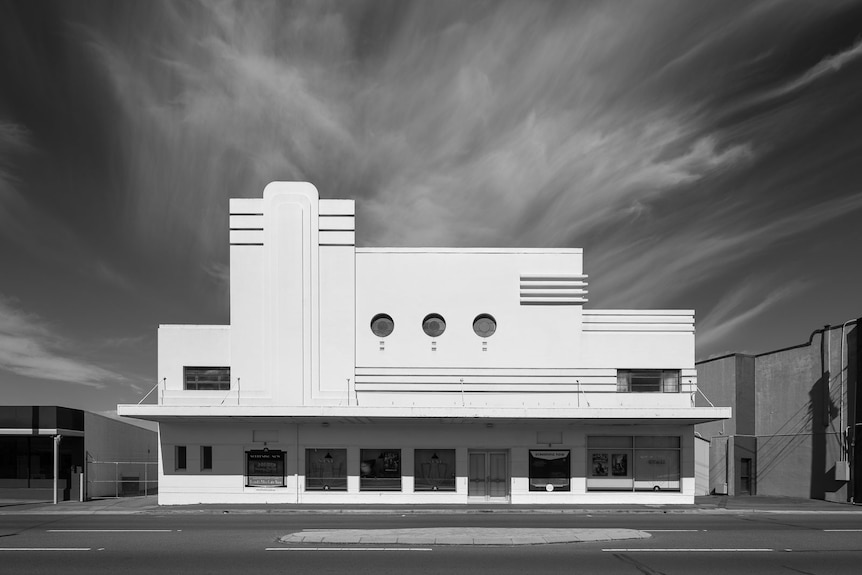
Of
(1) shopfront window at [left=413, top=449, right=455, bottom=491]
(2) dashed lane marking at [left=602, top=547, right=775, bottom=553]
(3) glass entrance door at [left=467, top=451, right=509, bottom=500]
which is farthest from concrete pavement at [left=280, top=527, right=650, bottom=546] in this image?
(3) glass entrance door at [left=467, top=451, right=509, bottom=500]

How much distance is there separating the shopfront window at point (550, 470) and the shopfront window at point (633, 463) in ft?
2.90

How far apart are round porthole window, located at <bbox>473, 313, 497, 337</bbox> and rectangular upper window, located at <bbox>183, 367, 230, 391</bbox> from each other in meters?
9.89

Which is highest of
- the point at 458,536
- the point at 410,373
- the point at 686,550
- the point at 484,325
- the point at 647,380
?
the point at 484,325

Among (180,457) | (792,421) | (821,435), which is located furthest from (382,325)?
(821,435)

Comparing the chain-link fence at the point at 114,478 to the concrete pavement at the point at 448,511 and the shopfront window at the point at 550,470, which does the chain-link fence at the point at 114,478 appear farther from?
the shopfront window at the point at 550,470

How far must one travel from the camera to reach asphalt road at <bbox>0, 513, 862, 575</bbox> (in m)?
13.5

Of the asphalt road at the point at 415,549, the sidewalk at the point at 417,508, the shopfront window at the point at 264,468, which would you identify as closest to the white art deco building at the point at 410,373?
the shopfront window at the point at 264,468

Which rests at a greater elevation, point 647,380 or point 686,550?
point 647,380

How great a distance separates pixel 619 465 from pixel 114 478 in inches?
967

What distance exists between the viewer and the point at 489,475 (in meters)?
26.7

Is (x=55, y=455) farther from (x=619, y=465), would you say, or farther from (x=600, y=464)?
(x=619, y=465)

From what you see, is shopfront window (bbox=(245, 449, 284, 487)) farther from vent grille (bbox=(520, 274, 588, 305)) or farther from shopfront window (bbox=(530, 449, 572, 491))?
vent grille (bbox=(520, 274, 588, 305))

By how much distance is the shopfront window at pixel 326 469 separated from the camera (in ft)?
86.7

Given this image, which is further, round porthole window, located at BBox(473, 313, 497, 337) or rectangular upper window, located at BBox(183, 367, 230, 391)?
round porthole window, located at BBox(473, 313, 497, 337)
